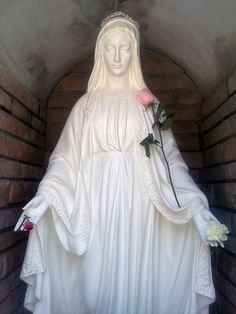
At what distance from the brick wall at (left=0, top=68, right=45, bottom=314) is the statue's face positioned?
0.56 metres

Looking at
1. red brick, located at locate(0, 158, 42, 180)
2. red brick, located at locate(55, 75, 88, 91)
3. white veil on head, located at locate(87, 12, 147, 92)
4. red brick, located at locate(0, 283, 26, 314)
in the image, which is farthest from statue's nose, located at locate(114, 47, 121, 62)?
red brick, located at locate(0, 283, 26, 314)

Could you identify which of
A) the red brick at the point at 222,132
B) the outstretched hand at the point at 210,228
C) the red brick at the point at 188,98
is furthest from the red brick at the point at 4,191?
the red brick at the point at 188,98

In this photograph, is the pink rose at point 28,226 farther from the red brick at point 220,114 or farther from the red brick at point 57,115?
the red brick at point 57,115

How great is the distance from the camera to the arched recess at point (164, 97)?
9.36 feet

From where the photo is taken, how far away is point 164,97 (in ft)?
9.50

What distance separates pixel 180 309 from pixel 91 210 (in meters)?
0.61

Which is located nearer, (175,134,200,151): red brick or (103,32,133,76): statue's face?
(103,32,133,76): statue's face

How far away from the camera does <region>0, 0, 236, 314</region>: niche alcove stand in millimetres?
2078

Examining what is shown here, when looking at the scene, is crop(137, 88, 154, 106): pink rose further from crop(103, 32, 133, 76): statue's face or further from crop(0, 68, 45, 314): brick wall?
crop(0, 68, 45, 314): brick wall

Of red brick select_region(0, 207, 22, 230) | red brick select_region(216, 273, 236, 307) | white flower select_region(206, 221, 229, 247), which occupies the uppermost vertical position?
red brick select_region(0, 207, 22, 230)

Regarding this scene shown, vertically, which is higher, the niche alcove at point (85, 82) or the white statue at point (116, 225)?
the niche alcove at point (85, 82)

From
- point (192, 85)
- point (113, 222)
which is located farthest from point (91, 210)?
point (192, 85)

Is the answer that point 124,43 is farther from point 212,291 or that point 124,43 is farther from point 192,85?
point 212,291

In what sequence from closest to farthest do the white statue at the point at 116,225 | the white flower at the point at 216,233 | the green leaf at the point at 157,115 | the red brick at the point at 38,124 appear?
the white flower at the point at 216,233
the white statue at the point at 116,225
the green leaf at the point at 157,115
the red brick at the point at 38,124
